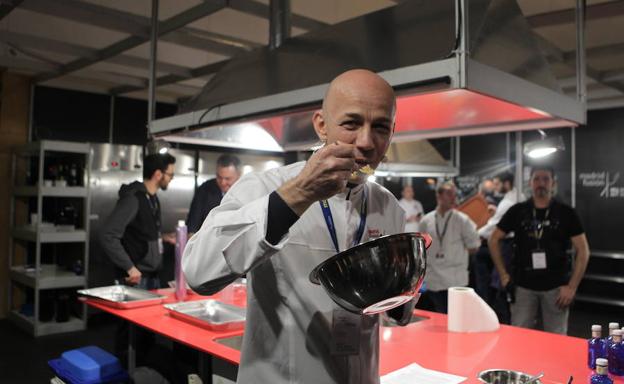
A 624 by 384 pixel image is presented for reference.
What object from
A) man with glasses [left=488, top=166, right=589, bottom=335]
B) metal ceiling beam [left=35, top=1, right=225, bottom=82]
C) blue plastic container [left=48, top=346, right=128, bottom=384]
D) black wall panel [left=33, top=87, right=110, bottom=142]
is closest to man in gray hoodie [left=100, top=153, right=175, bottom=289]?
blue plastic container [left=48, top=346, right=128, bottom=384]

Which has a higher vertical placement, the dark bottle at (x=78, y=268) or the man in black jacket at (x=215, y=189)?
the man in black jacket at (x=215, y=189)

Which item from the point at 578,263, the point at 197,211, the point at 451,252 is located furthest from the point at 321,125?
the point at 451,252

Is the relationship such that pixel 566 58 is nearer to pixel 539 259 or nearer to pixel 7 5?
pixel 539 259

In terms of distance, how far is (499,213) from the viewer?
652 centimetres

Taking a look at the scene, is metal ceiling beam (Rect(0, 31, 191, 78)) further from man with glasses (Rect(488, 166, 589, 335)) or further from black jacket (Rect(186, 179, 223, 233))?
man with glasses (Rect(488, 166, 589, 335))

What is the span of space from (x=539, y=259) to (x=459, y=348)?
70.9 inches

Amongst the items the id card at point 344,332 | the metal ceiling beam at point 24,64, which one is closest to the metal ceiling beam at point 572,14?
the id card at point 344,332

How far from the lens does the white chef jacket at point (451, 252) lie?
455 cm

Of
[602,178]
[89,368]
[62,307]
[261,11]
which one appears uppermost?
[261,11]

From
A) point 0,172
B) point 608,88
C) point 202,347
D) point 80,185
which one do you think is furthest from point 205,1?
point 608,88

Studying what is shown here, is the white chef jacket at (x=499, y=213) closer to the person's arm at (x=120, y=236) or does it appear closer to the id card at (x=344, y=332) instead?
the person's arm at (x=120, y=236)

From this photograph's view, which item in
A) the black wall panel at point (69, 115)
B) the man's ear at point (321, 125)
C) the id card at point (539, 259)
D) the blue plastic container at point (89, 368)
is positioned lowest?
the blue plastic container at point (89, 368)

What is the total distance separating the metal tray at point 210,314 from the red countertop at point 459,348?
0.03m

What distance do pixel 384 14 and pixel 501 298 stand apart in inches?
157
